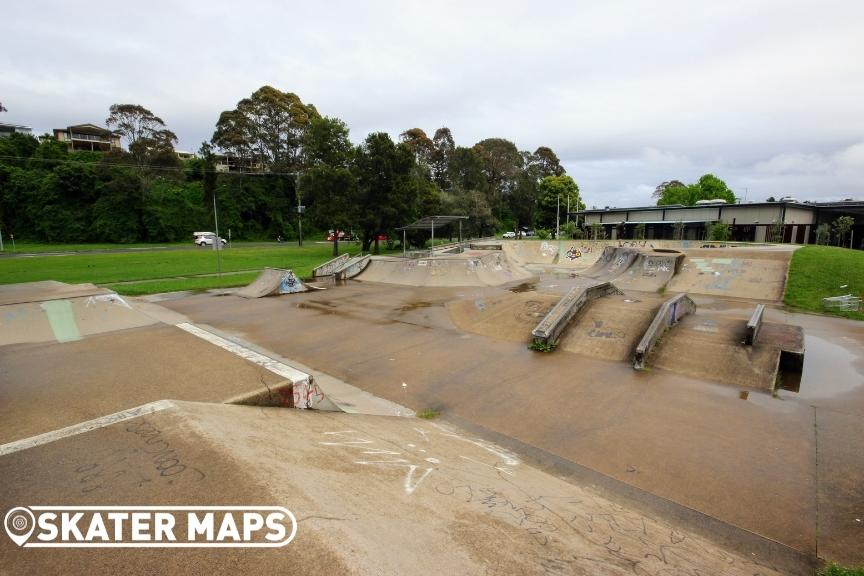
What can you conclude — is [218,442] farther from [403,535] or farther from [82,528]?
[403,535]

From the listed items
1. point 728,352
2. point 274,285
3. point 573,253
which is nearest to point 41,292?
point 274,285

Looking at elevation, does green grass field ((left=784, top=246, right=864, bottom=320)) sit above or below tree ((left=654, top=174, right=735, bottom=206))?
below

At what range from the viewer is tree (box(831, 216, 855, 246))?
31270mm

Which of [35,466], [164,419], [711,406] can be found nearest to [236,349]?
[164,419]

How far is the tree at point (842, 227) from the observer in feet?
103

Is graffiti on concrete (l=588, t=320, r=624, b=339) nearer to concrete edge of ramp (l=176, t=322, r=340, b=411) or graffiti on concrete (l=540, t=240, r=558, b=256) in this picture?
concrete edge of ramp (l=176, t=322, r=340, b=411)

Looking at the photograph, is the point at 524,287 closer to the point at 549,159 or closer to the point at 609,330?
the point at 609,330

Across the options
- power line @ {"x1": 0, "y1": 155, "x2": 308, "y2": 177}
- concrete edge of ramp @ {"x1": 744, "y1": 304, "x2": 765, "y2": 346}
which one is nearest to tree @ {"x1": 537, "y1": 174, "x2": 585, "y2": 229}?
power line @ {"x1": 0, "y1": 155, "x2": 308, "y2": 177}

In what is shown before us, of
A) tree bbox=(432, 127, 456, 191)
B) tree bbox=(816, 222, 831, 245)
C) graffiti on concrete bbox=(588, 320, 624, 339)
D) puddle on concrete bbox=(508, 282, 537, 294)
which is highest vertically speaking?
tree bbox=(432, 127, 456, 191)

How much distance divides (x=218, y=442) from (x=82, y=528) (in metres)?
1.25

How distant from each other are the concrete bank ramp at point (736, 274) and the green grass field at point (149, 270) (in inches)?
810

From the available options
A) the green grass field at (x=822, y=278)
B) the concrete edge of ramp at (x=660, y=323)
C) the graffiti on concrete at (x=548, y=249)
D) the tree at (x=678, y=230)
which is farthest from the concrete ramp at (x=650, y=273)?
the tree at (x=678, y=230)

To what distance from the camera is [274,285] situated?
18.3 meters

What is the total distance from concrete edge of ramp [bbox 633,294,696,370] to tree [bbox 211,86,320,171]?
55.4 meters
